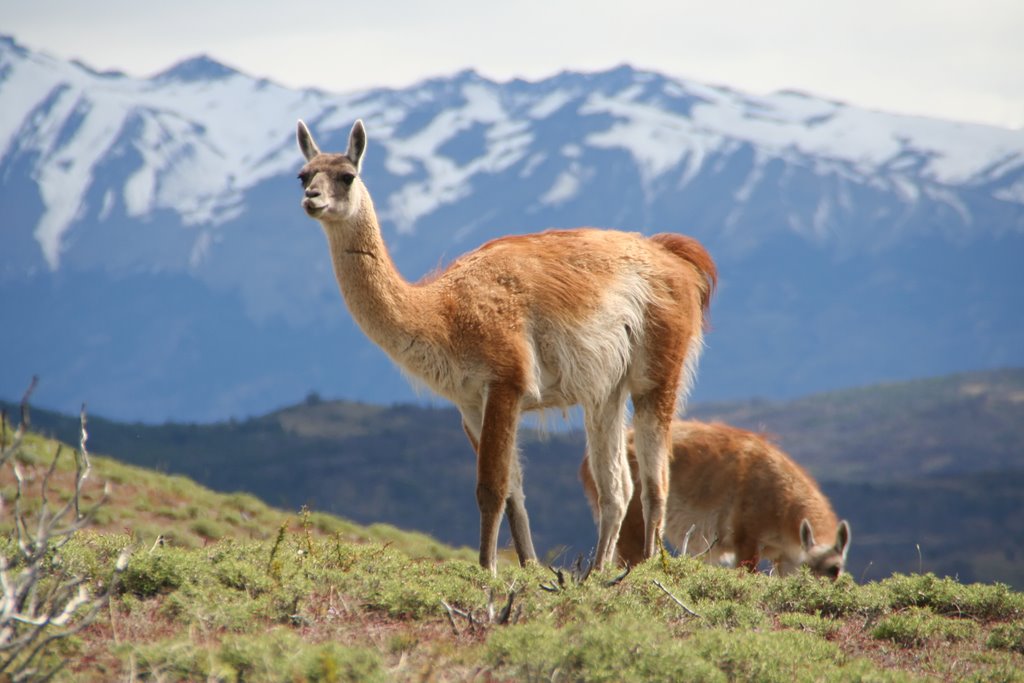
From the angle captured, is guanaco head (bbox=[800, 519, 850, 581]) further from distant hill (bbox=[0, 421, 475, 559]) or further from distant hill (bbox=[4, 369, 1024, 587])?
distant hill (bbox=[4, 369, 1024, 587])

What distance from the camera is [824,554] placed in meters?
11.3

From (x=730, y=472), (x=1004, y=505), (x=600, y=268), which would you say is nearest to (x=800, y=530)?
(x=730, y=472)

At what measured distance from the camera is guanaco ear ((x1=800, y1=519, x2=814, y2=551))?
11.2 meters

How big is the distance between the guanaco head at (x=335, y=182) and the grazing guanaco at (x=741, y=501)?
15.8 ft

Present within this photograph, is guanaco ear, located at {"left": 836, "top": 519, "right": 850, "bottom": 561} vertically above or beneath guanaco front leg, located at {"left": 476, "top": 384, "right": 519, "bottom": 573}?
beneath

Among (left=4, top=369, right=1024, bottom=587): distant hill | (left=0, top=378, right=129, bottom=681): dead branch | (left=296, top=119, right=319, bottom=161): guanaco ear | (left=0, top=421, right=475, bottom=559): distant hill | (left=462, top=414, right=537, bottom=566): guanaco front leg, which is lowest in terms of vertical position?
(left=4, top=369, right=1024, bottom=587): distant hill

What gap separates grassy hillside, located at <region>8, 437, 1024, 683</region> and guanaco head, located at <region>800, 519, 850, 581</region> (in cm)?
311

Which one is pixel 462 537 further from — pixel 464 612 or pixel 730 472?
pixel 464 612

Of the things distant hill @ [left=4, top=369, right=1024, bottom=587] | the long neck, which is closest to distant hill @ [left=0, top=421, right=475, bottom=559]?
the long neck

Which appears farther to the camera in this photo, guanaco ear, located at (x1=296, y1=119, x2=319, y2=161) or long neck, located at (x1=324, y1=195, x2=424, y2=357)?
guanaco ear, located at (x1=296, y1=119, x2=319, y2=161)

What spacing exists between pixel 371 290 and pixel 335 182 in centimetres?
71

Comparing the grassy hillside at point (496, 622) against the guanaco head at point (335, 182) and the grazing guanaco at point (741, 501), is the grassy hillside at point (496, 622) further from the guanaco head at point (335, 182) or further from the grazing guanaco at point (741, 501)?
the grazing guanaco at point (741, 501)

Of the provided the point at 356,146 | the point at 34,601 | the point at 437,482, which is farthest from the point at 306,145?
the point at 437,482

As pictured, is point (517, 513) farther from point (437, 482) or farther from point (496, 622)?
point (437, 482)
